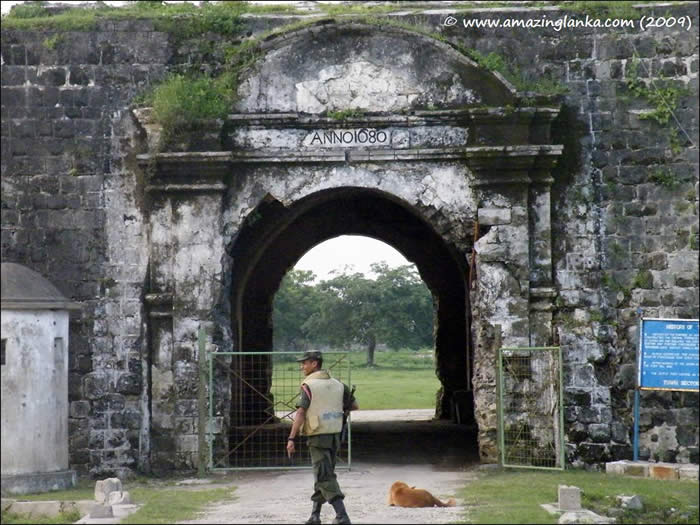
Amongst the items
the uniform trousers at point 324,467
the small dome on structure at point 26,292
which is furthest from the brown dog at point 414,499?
the small dome on structure at point 26,292

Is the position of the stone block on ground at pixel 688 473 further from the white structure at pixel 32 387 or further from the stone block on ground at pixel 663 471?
the white structure at pixel 32 387

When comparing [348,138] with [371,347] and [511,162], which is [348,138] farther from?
[371,347]

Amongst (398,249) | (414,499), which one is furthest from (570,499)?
(398,249)

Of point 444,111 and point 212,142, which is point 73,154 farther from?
point 444,111

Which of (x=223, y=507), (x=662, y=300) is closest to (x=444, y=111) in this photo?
(x=662, y=300)

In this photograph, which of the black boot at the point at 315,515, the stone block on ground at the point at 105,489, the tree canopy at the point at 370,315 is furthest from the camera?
the tree canopy at the point at 370,315

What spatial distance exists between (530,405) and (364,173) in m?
3.23

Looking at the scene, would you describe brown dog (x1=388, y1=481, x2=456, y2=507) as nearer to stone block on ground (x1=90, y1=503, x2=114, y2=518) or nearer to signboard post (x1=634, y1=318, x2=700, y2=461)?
stone block on ground (x1=90, y1=503, x2=114, y2=518)

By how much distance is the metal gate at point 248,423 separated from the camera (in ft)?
43.7

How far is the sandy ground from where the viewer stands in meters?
10.1

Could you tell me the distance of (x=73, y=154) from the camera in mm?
13852

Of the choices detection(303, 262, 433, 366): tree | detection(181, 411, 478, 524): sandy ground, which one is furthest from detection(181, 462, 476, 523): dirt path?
detection(303, 262, 433, 366): tree

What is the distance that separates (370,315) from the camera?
38000 mm

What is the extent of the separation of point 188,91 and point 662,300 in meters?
5.88
